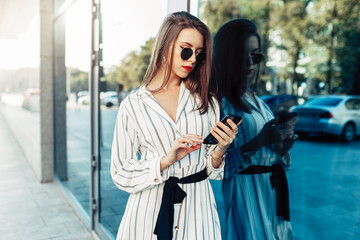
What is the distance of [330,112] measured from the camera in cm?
224

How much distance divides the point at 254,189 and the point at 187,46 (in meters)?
0.90

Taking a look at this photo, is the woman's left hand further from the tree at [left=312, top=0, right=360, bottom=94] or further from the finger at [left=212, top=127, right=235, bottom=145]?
the tree at [left=312, top=0, right=360, bottom=94]

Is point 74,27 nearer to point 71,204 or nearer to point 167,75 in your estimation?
point 71,204

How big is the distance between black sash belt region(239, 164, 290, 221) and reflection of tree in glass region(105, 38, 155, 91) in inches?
51.4

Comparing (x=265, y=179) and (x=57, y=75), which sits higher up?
(x=57, y=75)

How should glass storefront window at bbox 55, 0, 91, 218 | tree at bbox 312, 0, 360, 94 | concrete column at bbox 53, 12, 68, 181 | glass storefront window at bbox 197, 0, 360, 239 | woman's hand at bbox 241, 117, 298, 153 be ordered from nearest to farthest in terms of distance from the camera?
1. woman's hand at bbox 241, 117, 298, 153
2. tree at bbox 312, 0, 360, 94
3. glass storefront window at bbox 197, 0, 360, 239
4. glass storefront window at bbox 55, 0, 91, 218
5. concrete column at bbox 53, 12, 68, 181

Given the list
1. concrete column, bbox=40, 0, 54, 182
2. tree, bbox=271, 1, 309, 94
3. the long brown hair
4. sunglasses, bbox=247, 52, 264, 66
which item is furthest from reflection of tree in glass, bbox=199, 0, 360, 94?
concrete column, bbox=40, 0, 54, 182

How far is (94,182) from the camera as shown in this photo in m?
3.57

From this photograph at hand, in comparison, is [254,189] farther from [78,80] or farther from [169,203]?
[78,80]

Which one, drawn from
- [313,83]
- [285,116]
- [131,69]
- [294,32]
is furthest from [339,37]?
[131,69]

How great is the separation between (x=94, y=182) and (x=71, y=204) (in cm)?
115

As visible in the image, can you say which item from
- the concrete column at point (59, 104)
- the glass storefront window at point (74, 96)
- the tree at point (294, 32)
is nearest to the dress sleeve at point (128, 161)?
the tree at point (294, 32)

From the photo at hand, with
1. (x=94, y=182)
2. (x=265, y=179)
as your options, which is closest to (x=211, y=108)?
(x=265, y=179)

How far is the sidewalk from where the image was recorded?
3607 mm
